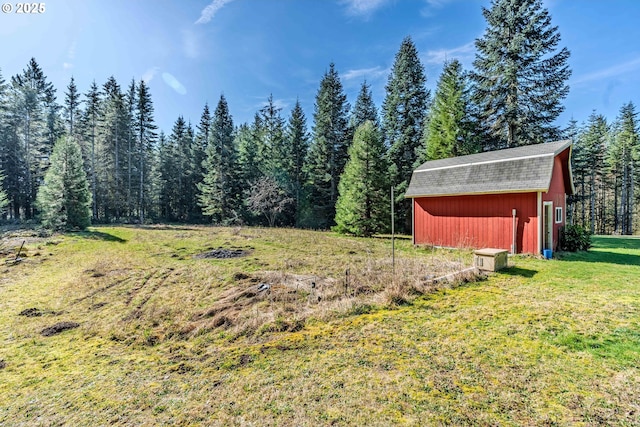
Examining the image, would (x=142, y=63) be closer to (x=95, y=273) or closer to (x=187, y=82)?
(x=187, y=82)

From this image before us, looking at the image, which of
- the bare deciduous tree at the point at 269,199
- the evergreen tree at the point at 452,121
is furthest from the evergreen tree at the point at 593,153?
the bare deciduous tree at the point at 269,199

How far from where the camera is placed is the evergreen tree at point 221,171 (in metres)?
28.7

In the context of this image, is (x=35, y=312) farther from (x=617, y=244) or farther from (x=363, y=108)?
(x=363, y=108)

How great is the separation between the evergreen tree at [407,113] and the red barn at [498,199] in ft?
26.4

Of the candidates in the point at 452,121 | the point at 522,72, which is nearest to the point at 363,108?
the point at 452,121

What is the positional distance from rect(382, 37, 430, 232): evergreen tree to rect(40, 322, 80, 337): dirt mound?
20234 mm

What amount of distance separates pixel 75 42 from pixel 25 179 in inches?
1061

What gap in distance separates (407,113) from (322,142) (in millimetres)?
7959

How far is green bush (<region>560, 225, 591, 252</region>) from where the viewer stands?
38.1ft

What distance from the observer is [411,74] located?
22422 mm

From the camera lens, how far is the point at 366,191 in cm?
1886

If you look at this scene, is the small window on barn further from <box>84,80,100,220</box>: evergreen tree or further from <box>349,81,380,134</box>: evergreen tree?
<box>84,80,100,220</box>: evergreen tree

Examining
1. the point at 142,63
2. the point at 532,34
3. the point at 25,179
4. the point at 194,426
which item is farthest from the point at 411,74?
the point at 25,179

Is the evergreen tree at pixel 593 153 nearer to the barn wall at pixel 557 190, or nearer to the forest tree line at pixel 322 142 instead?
the forest tree line at pixel 322 142
